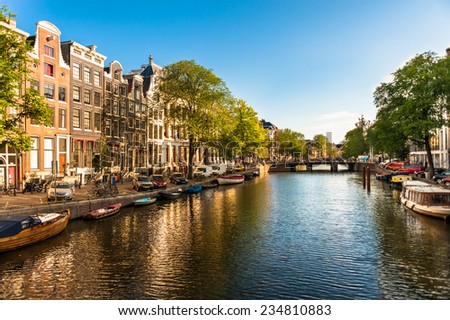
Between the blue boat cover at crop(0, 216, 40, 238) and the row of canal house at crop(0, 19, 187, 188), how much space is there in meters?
9.79

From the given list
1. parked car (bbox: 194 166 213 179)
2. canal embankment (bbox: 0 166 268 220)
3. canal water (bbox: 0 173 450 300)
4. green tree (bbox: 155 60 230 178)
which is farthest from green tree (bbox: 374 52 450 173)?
canal embankment (bbox: 0 166 268 220)

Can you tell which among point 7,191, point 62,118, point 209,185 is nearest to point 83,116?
point 62,118

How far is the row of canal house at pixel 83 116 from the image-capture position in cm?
4312

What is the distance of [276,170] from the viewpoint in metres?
124

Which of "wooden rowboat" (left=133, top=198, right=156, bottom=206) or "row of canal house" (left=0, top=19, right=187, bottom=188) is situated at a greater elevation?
"row of canal house" (left=0, top=19, right=187, bottom=188)

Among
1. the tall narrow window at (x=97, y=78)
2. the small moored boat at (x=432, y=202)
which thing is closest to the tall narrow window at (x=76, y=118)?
the tall narrow window at (x=97, y=78)

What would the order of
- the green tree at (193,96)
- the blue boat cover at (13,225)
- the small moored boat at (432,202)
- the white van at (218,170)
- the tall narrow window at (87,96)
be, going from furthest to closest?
the white van at (218,170) → the green tree at (193,96) → the tall narrow window at (87,96) → the small moored boat at (432,202) → the blue boat cover at (13,225)

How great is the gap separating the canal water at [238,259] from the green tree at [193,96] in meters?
30.9

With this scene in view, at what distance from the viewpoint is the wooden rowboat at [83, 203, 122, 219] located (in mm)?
31250

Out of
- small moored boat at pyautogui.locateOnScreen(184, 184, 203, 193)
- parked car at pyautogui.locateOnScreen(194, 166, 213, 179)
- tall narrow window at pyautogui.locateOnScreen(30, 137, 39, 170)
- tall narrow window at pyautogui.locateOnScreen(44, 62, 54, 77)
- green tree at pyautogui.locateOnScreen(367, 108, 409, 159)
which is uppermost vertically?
tall narrow window at pyautogui.locateOnScreen(44, 62, 54, 77)

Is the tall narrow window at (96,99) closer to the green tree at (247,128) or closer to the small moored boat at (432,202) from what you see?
the green tree at (247,128)

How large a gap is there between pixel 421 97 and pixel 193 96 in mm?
37001

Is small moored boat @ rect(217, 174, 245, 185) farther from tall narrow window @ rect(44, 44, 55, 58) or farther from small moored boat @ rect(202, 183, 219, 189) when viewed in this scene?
tall narrow window @ rect(44, 44, 55, 58)

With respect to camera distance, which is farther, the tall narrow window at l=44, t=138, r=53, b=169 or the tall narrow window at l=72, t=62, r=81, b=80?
the tall narrow window at l=72, t=62, r=81, b=80
